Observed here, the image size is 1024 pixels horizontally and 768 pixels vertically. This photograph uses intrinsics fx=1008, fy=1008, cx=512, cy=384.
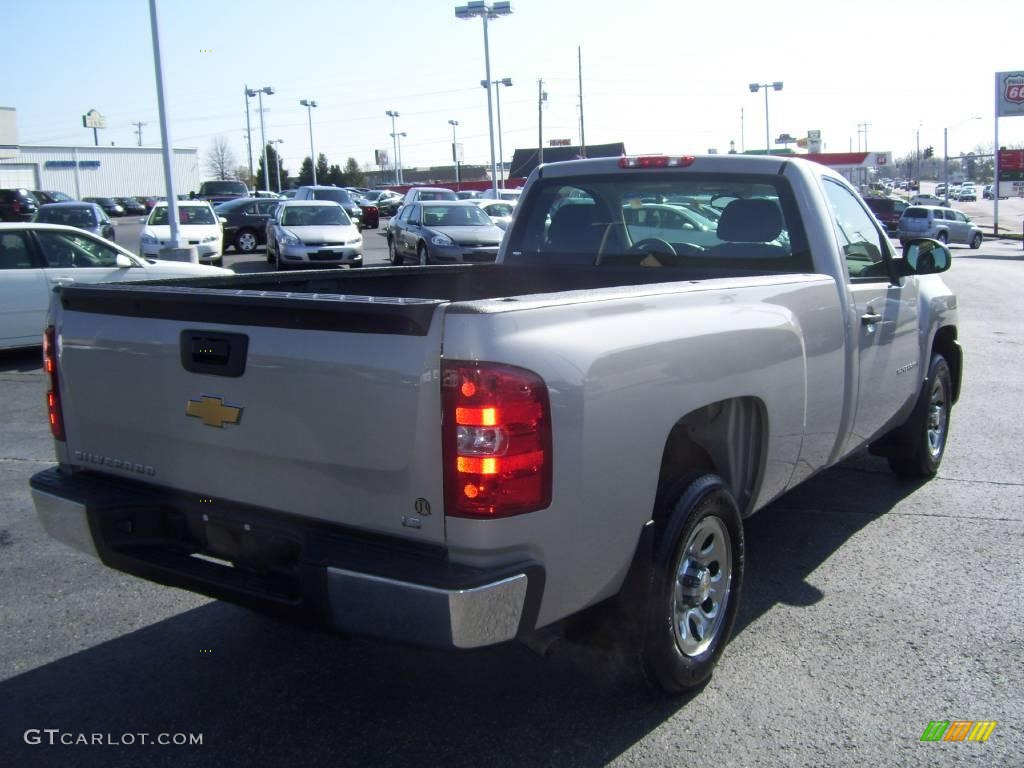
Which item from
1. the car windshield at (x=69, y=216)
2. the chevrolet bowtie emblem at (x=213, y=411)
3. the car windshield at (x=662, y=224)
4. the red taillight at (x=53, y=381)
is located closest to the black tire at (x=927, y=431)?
the car windshield at (x=662, y=224)

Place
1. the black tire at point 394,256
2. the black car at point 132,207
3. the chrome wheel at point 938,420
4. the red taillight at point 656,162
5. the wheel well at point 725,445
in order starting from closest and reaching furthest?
the wheel well at point 725,445 → the red taillight at point 656,162 → the chrome wheel at point 938,420 → the black tire at point 394,256 → the black car at point 132,207

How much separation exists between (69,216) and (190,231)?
343 cm

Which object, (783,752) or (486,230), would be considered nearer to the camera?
(783,752)

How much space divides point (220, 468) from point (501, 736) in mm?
1289

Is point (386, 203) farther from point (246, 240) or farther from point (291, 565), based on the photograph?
point (291, 565)

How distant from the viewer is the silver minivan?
39.4 m

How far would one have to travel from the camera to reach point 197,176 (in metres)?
89.2

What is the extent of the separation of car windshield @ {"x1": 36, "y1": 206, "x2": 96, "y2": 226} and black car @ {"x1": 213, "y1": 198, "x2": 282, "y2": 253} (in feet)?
16.0

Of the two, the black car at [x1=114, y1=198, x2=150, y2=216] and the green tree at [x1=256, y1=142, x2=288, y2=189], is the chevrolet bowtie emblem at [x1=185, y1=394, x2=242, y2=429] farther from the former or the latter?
the green tree at [x1=256, y1=142, x2=288, y2=189]

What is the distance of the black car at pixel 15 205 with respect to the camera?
37469 mm

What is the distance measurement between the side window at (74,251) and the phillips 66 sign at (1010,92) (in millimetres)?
41188

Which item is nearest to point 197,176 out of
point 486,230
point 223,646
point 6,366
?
point 486,230

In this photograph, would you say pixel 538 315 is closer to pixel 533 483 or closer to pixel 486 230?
pixel 533 483

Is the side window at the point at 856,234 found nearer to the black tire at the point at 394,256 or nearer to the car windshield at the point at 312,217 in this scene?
the car windshield at the point at 312,217
